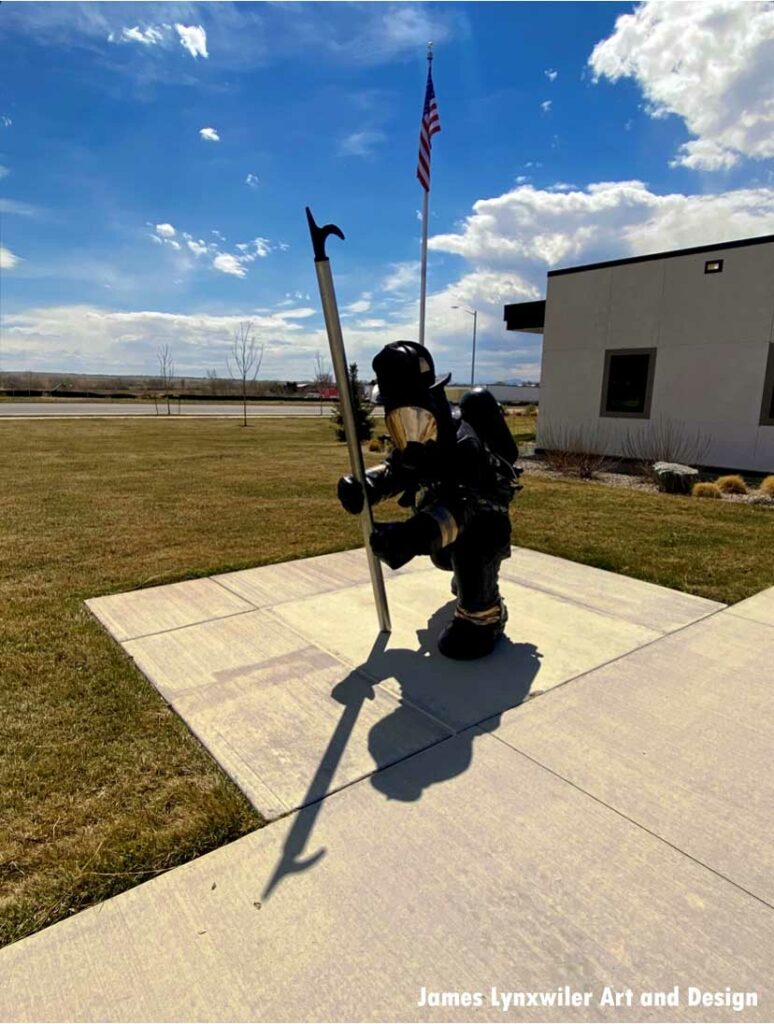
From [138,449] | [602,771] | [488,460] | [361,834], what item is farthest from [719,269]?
[138,449]

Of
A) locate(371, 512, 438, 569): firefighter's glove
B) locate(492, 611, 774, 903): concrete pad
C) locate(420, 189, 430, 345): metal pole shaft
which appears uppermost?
locate(420, 189, 430, 345): metal pole shaft

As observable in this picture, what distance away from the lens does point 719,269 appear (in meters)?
11.2

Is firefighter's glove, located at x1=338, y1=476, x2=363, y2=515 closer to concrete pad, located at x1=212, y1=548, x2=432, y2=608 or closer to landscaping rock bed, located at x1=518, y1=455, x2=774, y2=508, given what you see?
concrete pad, located at x1=212, y1=548, x2=432, y2=608

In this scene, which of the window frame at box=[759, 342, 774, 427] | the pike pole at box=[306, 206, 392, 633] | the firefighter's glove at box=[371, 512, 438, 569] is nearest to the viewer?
the firefighter's glove at box=[371, 512, 438, 569]

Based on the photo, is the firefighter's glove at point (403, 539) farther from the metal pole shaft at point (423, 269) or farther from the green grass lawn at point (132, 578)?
the metal pole shaft at point (423, 269)

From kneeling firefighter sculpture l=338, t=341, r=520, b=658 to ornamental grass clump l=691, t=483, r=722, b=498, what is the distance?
22.6 ft

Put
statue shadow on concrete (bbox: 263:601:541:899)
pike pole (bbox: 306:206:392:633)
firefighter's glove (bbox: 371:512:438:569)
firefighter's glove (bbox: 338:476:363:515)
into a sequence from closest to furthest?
statue shadow on concrete (bbox: 263:601:541:899) < firefighter's glove (bbox: 371:512:438:569) < pike pole (bbox: 306:206:392:633) < firefighter's glove (bbox: 338:476:363:515)

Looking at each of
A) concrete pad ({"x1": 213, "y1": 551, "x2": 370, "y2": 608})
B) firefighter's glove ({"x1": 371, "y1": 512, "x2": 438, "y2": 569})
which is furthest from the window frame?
firefighter's glove ({"x1": 371, "y1": 512, "x2": 438, "y2": 569})

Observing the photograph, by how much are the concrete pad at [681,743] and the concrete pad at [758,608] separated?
51 cm

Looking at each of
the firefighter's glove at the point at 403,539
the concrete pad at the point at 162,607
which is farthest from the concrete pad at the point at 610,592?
the concrete pad at the point at 162,607

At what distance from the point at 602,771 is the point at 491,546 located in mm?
1335

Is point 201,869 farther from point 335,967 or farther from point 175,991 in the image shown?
point 335,967

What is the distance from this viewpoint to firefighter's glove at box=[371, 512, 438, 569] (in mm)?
2789

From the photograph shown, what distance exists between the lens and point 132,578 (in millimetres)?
4766
